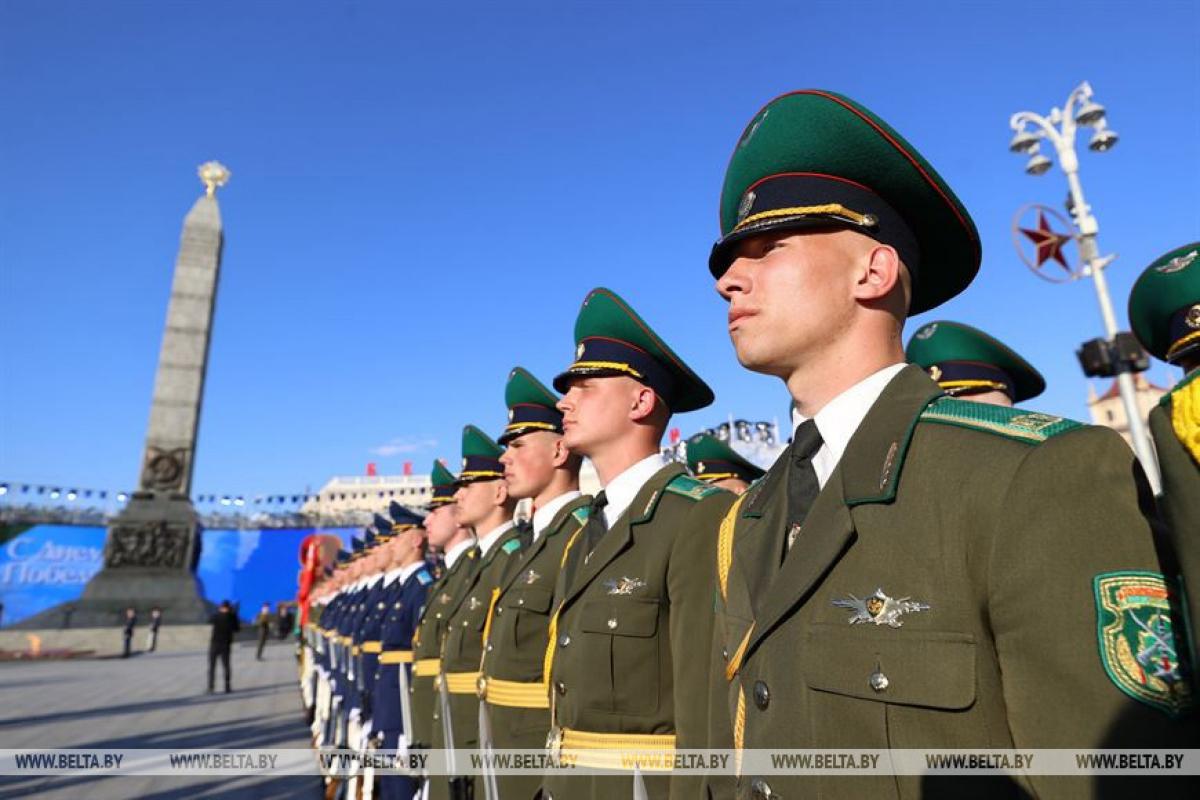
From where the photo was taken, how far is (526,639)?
3232 millimetres

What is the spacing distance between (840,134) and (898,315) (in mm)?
415

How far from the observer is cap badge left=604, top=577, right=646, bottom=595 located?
241 centimetres

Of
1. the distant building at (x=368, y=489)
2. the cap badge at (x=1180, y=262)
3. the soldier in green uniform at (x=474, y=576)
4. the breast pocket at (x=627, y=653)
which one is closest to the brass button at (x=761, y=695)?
the breast pocket at (x=627, y=653)

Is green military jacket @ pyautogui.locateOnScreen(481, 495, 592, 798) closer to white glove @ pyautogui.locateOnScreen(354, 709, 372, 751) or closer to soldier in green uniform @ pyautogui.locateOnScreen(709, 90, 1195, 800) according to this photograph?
soldier in green uniform @ pyautogui.locateOnScreen(709, 90, 1195, 800)

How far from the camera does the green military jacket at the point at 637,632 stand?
7.26 ft

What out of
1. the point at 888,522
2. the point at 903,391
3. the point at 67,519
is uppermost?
the point at 67,519

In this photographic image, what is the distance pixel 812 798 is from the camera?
1.15 meters

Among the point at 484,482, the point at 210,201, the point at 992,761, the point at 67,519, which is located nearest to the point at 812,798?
the point at 992,761

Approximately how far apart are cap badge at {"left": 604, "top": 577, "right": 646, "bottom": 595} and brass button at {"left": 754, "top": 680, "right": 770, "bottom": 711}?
3.62 ft

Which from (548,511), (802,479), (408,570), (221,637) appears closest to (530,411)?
(548,511)

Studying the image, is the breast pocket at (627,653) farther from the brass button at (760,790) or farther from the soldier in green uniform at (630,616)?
the brass button at (760,790)

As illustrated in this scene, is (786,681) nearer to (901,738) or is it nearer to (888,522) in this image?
(901,738)

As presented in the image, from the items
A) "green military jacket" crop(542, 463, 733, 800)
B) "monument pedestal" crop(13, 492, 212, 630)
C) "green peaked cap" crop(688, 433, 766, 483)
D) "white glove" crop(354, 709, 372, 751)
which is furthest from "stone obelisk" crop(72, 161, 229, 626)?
"green military jacket" crop(542, 463, 733, 800)

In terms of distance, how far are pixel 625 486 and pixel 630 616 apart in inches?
24.3
